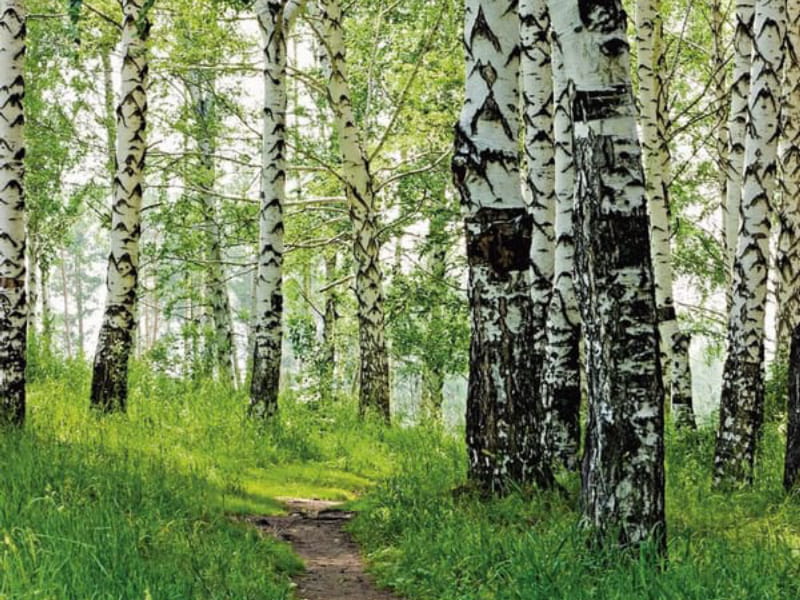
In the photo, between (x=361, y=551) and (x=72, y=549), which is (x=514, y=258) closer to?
(x=361, y=551)

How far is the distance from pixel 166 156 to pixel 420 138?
194 inches

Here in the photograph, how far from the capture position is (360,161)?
14.7m

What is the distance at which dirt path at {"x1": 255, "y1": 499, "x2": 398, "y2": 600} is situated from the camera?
5.37 meters

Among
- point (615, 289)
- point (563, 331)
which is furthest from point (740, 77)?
point (615, 289)

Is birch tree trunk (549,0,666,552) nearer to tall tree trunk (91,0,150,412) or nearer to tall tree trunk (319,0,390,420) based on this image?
tall tree trunk (91,0,150,412)

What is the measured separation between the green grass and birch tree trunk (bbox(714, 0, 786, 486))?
4054 mm

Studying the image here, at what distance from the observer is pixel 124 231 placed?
35.5ft

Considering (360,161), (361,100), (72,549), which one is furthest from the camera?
(361,100)

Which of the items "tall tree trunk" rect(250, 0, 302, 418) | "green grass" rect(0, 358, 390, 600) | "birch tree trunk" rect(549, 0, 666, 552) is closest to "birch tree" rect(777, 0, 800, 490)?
"green grass" rect(0, 358, 390, 600)

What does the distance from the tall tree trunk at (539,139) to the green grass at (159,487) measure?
3.25 meters

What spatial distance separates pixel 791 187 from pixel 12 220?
34.8 ft

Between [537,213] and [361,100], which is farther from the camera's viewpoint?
[361,100]

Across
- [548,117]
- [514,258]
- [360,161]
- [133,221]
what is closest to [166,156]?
[360,161]

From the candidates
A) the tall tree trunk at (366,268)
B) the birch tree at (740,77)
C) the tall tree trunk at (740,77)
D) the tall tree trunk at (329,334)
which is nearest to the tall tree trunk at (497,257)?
the tall tree trunk at (740,77)
